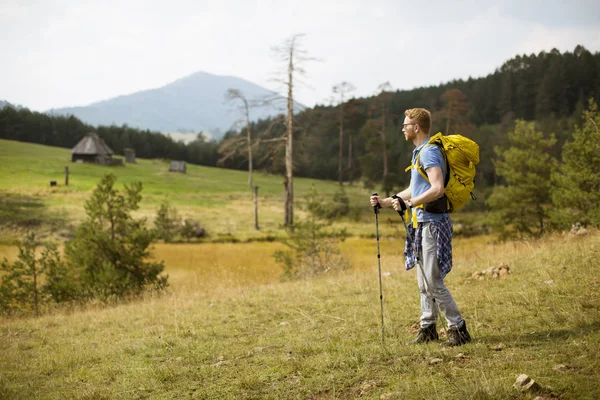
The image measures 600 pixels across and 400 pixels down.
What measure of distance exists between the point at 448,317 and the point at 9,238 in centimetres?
2407

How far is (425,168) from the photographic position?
4578mm

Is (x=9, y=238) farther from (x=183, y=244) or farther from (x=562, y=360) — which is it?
(x=562, y=360)

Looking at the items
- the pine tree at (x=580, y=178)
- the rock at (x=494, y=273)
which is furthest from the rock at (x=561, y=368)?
the pine tree at (x=580, y=178)

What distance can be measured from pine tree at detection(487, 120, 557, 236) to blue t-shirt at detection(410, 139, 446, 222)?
20737 millimetres

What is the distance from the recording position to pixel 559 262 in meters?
8.11

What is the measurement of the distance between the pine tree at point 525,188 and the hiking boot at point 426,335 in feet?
66.7

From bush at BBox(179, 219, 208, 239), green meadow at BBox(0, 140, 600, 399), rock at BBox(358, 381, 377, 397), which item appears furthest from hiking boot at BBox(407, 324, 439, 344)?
bush at BBox(179, 219, 208, 239)

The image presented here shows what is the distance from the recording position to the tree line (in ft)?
162

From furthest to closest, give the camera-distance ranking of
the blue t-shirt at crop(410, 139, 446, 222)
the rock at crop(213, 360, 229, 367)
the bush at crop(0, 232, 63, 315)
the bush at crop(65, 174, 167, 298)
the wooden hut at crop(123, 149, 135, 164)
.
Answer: the wooden hut at crop(123, 149, 135, 164) → the bush at crop(65, 174, 167, 298) → the bush at crop(0, 232, 63, 315) → the rock at crop(213, 360, 229, 367) → the blue t-shirt at crop(410, 139, 446, 222)

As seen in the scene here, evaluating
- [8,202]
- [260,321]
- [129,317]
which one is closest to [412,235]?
[260,321]

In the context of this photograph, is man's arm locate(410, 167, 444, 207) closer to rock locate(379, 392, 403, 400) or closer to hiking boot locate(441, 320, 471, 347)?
hiking boot locate(441, 320, 471, 347)

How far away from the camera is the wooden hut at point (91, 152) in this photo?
181 feet

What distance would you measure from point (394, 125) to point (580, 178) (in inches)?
2744

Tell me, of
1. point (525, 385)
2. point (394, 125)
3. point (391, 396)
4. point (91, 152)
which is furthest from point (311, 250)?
point (394, 125)
